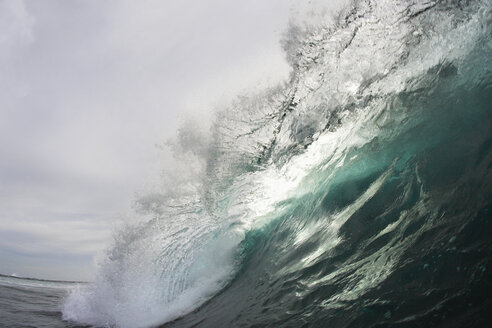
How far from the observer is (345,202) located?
4.83 meters

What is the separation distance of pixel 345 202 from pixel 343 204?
52 millimetres

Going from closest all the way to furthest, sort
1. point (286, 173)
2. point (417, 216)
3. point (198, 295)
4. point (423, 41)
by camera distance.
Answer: point (417, 216)
point (423, 41)
point (198, 295)
point (286, 173)

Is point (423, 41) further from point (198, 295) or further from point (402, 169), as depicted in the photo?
point (198, 295)

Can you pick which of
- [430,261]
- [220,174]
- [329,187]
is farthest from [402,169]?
[220,174]

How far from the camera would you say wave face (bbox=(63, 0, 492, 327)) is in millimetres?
2746

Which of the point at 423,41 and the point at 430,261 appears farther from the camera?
the point at 423,41

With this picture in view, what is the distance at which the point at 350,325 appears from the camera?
101 inches

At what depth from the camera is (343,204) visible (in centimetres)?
482

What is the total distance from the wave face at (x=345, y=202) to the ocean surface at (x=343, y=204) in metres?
0.02

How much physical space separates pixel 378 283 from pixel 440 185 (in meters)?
1.58

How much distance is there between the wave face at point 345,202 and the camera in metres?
2.75

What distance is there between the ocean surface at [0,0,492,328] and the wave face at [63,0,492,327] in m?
0.02

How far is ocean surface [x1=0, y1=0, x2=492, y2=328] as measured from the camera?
2746 mm

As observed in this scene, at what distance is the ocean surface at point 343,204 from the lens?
2746mm
